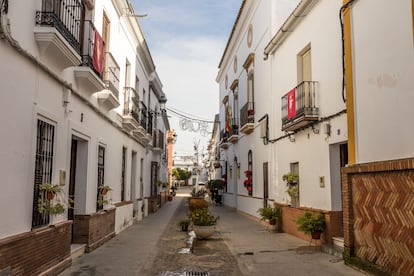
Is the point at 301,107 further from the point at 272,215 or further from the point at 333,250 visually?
the point at 272,215

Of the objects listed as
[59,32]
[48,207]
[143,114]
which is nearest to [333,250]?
[48,207]

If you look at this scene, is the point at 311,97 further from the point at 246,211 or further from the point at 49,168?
the point at 246,211

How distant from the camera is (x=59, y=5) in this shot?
655 cm

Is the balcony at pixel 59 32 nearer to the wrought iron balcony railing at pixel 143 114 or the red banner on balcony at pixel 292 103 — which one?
the red banner on balcony at pixel 292 103

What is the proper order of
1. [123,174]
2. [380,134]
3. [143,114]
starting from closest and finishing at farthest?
[380,134]
[123,174]
[143,114]

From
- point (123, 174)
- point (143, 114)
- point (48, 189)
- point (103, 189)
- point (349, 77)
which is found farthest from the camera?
point (143, 114)

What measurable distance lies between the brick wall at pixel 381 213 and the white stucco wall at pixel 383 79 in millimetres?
254

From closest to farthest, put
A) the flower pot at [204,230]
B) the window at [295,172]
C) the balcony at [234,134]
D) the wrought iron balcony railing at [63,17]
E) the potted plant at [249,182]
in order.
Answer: the wrought iron balcony railing at [63,17], the flower pot at [204,230], the window at [295,172], the potted plant at [249,182], the balcony at [234,134]

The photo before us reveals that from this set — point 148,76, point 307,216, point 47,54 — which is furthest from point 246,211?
point 47,54

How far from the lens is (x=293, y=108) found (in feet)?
36.0

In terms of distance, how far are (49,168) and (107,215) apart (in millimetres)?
4255

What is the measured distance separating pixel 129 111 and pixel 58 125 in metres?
6.19

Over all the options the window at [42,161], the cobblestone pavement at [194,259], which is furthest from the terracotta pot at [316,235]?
the window at [42,161]

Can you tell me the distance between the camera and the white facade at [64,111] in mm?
5316
